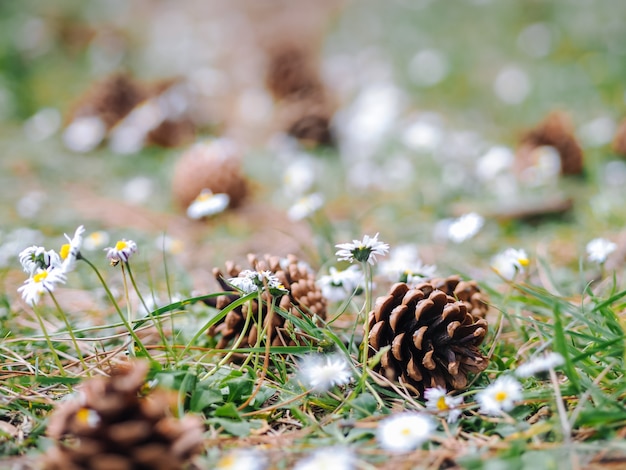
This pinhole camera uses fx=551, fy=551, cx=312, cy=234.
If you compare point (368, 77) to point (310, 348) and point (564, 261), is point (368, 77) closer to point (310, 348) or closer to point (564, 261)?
point (564, 261)

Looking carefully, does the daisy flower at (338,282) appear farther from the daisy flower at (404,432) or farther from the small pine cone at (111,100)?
the small pine cone at (111,100)

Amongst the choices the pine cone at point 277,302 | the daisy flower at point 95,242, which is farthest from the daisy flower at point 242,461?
the daisy flower at point 95,242

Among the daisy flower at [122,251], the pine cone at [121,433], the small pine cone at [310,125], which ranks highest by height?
the small pine cone at [310,125]

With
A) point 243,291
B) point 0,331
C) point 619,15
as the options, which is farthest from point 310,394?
point 619,15

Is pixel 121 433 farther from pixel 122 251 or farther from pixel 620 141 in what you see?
pixel 620 141

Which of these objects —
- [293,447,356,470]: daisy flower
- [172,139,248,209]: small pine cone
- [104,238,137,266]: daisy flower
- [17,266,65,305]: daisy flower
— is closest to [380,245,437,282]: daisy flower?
[293,447,356,470]: daisy flower

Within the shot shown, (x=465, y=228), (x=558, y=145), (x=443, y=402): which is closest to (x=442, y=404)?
(x=443, y=402)

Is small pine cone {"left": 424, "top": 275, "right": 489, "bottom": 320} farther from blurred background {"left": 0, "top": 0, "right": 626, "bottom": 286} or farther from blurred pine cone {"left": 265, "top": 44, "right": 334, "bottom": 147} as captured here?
blurred pine cone {"left": 265, "top": 44, "right": 334, "bottom": 147}
